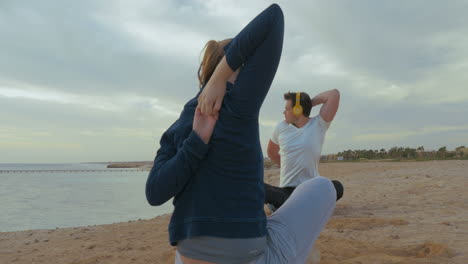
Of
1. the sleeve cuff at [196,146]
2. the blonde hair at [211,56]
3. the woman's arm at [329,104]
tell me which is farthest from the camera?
the woman's arm at [329,104]

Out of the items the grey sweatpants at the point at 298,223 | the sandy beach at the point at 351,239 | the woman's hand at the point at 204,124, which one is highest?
the woman's hand at the point at 204,124

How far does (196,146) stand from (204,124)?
0.30 ft

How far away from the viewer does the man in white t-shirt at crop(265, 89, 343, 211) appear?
339 cm

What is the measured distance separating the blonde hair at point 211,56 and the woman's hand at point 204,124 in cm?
23

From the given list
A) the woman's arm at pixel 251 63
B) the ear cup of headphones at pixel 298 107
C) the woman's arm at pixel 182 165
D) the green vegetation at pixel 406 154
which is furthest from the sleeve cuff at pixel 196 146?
the green vegetation at pixel 406 154

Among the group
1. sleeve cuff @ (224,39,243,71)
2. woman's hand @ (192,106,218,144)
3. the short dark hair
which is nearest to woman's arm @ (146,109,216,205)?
woman's hand @ (192,106,218,144)

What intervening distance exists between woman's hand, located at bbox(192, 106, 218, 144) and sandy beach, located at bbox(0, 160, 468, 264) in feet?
7.39

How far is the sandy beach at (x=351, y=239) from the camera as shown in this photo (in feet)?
10.3

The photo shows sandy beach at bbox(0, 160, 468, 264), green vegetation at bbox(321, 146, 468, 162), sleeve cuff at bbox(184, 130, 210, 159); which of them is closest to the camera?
sleeve cuff at bbox(184, 130, 210, 159)

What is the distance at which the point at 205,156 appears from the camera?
1245 mm

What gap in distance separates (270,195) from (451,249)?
1.63m

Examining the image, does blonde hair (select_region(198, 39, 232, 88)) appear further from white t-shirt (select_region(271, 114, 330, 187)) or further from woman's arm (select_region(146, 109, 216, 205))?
white t-shirt (select_region(271, 114, 330, 187))

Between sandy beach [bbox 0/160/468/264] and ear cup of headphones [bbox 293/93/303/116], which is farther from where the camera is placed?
ear cup of headphones [bbox 293/93/303/116]

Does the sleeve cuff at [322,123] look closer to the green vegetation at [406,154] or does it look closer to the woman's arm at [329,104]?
the woman's arm at [329,104]
